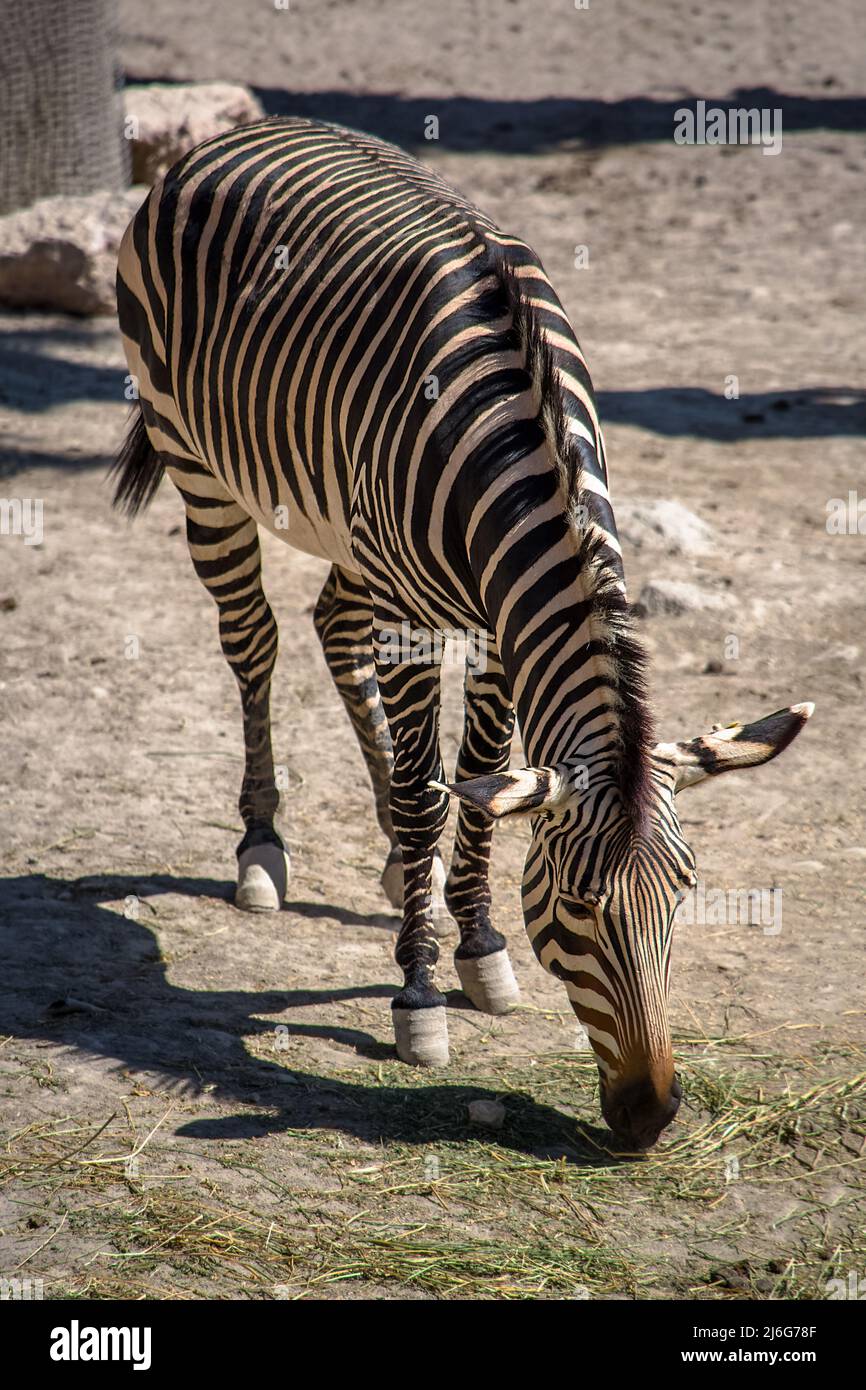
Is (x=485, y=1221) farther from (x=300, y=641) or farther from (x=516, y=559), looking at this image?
(x=300, y=641)

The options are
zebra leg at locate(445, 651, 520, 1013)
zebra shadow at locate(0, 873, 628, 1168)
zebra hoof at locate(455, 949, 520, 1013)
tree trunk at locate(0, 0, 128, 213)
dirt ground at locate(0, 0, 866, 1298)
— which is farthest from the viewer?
tree trunk at locate(0, 0, 128, 213)

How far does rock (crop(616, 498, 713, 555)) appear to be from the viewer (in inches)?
308

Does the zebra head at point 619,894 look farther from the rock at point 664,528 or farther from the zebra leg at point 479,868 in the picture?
the rock at point 664,528

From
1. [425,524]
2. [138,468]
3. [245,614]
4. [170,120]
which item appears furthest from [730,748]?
[170,120]

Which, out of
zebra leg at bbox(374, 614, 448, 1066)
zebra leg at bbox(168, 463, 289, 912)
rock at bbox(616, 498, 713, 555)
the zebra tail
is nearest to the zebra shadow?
zebra leg at bbox(374, 614, 448, 1066)

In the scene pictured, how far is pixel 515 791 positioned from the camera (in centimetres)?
322

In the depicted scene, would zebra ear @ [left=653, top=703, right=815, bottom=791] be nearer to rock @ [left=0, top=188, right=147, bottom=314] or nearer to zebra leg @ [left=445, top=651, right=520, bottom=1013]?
zebra leg @ [left=445, top=651, right=520, bottom=1013]

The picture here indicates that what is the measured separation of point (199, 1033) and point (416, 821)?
0.96 metres

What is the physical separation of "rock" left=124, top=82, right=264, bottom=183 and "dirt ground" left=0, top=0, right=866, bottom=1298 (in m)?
2.51

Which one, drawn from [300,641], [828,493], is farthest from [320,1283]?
[828,493]

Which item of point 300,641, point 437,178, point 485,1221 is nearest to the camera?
point 485,1221

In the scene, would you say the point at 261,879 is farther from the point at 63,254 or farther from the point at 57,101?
the point at 57,101

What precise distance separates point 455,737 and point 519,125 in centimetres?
1207
